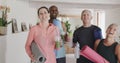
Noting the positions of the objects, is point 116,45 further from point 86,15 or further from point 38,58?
point 38,58

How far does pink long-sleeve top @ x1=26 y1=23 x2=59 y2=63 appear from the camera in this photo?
198cm

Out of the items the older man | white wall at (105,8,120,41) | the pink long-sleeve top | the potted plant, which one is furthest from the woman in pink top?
A: white wall at (105,8,120,41)

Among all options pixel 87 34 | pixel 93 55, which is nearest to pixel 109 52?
pixel 93 55

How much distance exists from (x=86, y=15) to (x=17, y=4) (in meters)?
1.45

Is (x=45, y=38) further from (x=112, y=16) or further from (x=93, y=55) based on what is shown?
(x=112, y=16)

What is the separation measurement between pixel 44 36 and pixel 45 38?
22mm

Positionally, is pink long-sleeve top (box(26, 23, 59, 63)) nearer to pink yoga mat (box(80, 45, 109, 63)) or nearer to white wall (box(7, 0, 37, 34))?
pink yoga mat (box(80, 45, 109, 63))

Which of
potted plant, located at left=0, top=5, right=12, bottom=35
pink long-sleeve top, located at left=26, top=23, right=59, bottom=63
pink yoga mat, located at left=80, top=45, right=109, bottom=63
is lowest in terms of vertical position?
pink yoga mat, located at left=80, top=45, right=109, bottom=63

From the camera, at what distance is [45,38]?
1985 mm

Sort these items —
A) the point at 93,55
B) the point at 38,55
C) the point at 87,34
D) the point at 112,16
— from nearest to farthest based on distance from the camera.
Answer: the point at 38,55 → the point at 93,55 → the point at 87,34 → the point at 112,16

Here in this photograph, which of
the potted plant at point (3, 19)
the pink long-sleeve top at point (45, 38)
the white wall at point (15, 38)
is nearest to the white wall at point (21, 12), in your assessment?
the white wall at point (15, 38)

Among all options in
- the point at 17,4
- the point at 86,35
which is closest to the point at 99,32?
the point at 86,35

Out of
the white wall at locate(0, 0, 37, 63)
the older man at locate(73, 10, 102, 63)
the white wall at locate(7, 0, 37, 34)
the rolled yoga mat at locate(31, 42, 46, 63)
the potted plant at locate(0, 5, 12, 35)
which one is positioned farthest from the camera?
the white wall at locate(7, 0, 37, 34)

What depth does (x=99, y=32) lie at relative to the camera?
2350 mm
